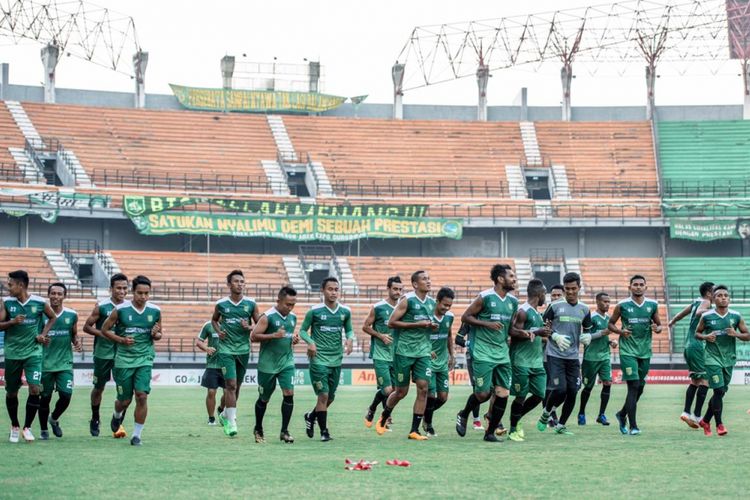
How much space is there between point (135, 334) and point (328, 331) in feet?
9.16

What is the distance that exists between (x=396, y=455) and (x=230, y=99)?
57784 millimetres

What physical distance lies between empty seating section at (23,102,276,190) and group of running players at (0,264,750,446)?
42692 mm

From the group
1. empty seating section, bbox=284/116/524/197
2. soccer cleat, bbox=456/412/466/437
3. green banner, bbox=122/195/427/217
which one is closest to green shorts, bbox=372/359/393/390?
soccer cleat, bbox=456/412/466/437

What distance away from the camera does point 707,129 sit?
67562 mm

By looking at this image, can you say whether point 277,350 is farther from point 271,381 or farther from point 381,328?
point 381,328

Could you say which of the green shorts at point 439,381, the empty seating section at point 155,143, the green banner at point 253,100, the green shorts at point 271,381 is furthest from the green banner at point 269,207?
the green shorts at point 271,381

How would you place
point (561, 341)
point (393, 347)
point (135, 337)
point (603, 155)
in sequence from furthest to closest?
1. point (603, 155)
2. point (561, 341)
3. point (393, 347)
4. point (135, 337)

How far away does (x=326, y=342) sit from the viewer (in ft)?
57.9

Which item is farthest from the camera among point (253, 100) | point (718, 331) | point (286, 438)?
point (253, 100)

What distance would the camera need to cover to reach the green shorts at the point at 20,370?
17.0m

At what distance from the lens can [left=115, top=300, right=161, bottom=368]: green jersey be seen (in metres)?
16.6

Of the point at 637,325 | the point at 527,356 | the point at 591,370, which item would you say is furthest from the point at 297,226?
the point at 527,356

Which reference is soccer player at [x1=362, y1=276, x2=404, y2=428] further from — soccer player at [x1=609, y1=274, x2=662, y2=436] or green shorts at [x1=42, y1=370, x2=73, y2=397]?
green shorts at [x1=42, y1=370, x2=73, y2=397]

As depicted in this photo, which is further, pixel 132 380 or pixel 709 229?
pixel 709 229
